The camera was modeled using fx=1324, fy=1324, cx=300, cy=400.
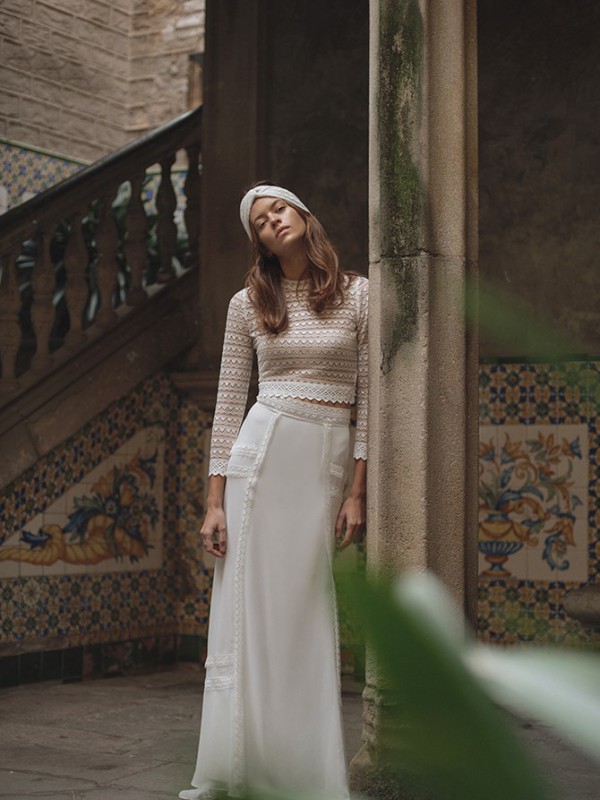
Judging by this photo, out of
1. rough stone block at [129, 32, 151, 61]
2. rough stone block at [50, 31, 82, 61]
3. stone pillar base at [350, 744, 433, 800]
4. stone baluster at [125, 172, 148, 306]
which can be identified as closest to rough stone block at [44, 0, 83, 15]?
rough stone block at [50, 31, 82, 61]

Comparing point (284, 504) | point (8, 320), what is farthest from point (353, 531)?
point (8, 320)

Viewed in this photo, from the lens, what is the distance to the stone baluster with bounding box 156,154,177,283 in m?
6.84

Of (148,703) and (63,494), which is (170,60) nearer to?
(63,494)

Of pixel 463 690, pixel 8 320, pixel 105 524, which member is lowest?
pixel 463 690

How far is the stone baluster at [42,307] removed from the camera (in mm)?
6180

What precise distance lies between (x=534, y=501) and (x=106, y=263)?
7.78 feet

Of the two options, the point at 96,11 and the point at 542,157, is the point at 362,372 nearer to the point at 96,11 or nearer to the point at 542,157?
the point at 542,157

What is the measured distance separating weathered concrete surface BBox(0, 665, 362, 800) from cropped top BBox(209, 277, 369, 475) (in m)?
0.98

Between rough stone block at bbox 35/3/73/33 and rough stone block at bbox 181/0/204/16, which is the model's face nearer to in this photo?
rough stone block at bbox 35/3/73/33

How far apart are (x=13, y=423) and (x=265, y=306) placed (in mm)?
2529

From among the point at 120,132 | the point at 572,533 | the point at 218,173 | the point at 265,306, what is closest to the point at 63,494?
the point at 218,173

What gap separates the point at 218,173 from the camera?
6.64 metres

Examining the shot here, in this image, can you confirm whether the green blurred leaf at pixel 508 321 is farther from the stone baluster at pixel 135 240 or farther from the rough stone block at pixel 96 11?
the rough stone block at pixel 96 11

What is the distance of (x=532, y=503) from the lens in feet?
19.2
